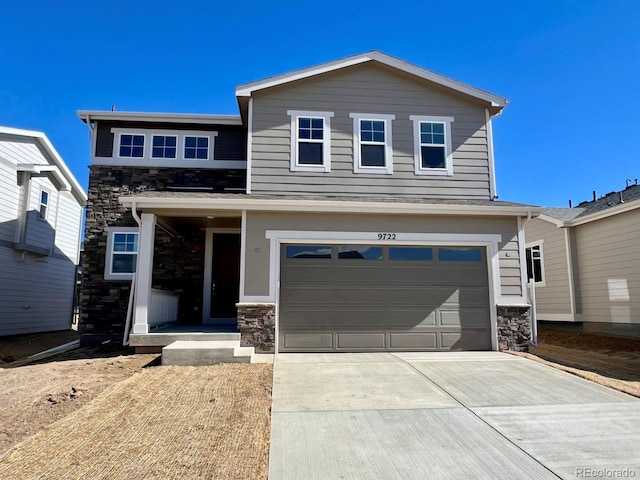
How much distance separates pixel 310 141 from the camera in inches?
390

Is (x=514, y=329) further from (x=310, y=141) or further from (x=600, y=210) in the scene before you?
(x=310, y=141)

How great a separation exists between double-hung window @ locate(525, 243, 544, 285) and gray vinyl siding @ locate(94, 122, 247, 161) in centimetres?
954

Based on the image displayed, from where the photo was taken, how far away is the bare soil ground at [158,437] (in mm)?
3324

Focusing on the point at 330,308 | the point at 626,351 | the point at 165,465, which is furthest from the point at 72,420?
the point at 626,351

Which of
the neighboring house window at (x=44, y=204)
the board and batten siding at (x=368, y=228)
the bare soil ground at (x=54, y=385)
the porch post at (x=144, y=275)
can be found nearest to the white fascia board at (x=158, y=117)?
the porch post at (x=144, y=275)

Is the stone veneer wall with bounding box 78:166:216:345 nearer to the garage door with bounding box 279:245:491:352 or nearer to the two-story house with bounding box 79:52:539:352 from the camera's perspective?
the two-story house with bounding box 79:52:539:352

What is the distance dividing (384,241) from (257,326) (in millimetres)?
3028

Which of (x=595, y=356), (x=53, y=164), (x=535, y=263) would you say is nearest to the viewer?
(x=595, y=356)

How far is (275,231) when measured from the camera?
8578 mm

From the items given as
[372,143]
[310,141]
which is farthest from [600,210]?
[310,141]

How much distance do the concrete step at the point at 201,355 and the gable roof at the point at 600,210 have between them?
325 inches

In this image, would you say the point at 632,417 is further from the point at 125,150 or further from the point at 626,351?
the point at 125,150

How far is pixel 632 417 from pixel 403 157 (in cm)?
673

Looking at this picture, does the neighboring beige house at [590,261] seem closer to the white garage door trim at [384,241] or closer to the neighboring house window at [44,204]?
the white garage door trim at [384,241]
